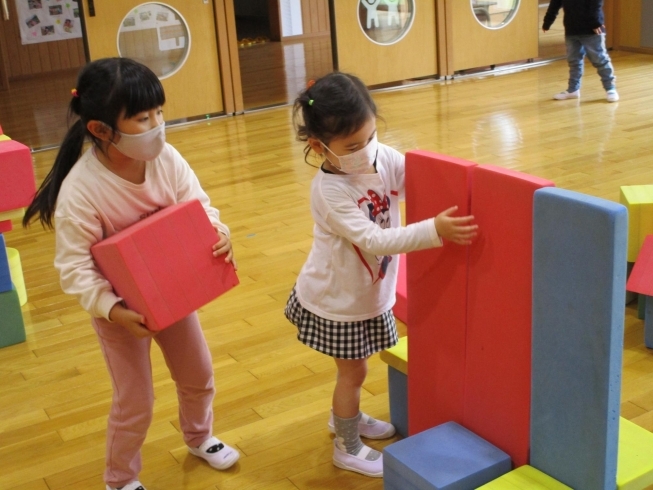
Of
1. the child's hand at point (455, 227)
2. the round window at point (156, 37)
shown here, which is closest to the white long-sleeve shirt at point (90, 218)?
the child's hand at point (455, 227)

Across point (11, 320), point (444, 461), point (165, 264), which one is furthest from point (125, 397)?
point (11, 320)

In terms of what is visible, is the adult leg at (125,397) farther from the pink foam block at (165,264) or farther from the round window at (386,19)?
the round window at (386,19)

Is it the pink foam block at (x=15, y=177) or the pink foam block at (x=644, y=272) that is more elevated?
the pink foam block at (x=15, y=177)

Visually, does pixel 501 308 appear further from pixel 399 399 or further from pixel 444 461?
pixel 399 399

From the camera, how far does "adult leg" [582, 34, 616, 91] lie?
582 centimetres

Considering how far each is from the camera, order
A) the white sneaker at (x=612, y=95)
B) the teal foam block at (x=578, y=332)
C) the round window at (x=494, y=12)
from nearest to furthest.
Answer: the teal foam block at (x=578, y=332)
the white sneaker at (x=612, y=95)
the round window at (x=494, y=12)

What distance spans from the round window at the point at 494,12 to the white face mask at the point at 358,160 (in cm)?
569

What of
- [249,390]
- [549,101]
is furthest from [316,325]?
[549,101]

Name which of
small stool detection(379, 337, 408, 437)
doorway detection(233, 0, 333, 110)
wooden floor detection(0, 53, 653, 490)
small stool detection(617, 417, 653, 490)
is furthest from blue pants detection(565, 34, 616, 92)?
small stool detection(617, 417, 653, 490)

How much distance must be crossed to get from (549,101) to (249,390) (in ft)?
13.7

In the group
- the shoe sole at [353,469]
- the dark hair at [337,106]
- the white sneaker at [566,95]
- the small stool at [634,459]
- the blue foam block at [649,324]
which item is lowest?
the shoe sole at [353,469]

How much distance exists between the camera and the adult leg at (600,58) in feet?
19.1

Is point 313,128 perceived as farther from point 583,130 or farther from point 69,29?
point 69,29

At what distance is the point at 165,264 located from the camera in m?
1.79
